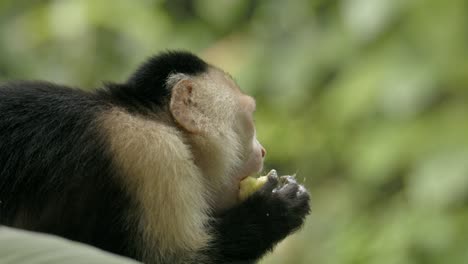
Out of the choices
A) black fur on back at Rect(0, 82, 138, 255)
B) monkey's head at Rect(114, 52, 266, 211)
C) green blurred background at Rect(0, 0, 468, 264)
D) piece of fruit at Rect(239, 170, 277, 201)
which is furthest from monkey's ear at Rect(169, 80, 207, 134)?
green blurred background at Rect(0, 0, 468, 264)

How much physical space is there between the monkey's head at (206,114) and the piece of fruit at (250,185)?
2cm

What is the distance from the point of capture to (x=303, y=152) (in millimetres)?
5379

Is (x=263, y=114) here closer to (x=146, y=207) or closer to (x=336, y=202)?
(x=336, y=202)

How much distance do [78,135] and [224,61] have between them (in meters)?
3.05

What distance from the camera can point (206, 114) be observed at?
256 cm

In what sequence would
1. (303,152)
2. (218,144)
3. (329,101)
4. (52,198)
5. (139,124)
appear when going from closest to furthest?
(52,198), (139,124), (218,144), (329,101), (303,152)

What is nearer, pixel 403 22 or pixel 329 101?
pixel 403 22

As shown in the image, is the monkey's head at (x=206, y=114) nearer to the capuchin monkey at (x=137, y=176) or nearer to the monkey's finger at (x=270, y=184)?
the capuchin monkey at (x=137, y=176)

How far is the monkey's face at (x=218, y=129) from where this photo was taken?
2.52 m

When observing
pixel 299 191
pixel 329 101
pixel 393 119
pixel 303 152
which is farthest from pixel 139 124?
pixel 303 152

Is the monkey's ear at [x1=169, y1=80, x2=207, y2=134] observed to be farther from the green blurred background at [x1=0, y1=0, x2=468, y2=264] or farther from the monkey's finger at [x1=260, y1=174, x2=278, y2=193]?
the green blurred background at [x1=0, y1=0, x2=468, y2=264]

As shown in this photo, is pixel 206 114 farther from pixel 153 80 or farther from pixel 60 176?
pixel 60 176

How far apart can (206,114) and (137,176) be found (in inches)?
14.6

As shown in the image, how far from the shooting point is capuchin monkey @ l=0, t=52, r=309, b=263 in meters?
2.19
